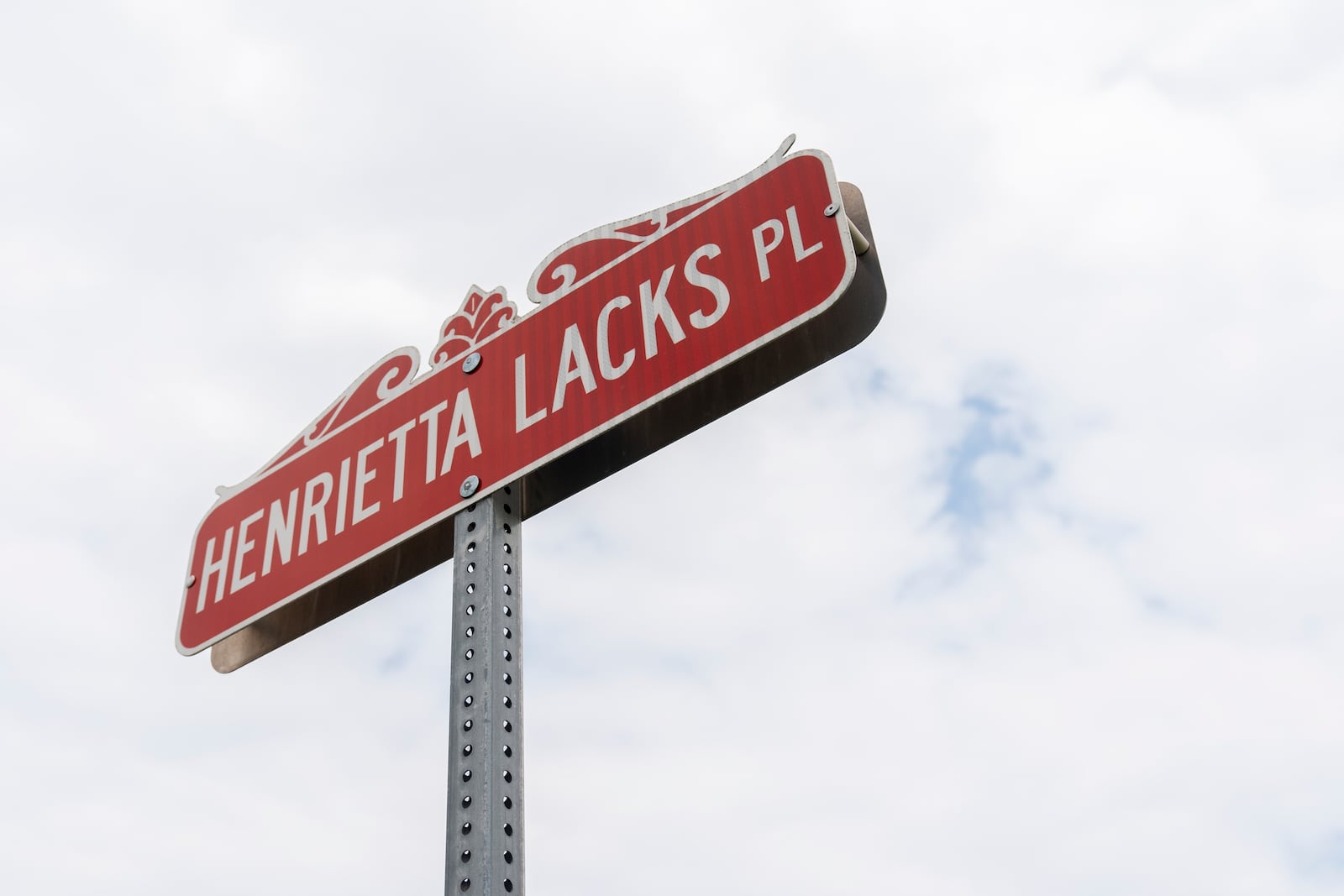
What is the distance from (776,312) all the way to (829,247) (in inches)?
6.5

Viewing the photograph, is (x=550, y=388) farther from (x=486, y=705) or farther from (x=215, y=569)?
(x=215, y=569)

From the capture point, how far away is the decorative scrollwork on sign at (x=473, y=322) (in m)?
2.80

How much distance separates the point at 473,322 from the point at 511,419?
1.31 ft

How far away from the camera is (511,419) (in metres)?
2.56

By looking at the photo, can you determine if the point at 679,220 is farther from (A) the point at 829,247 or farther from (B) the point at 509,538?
(B) the point at 509,538

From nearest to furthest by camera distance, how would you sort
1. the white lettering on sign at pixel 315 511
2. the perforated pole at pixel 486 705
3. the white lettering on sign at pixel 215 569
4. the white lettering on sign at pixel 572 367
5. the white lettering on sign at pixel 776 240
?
1. the perforated pole at pixel 486 705
2. the white lettering on sign at pixel 776 240
3. the white lettering on sign at pixel 572 367
4. the white lettering on sign at pixel 315 511
5. the white lettering on sign at pixel 215 569

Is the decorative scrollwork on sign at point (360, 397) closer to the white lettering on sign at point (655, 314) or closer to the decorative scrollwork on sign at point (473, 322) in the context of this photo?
the decorative scrollwork on sign at point (473, 322)

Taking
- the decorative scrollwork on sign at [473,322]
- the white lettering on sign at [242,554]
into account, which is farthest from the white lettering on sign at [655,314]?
the white lettering on sign at [242,554]

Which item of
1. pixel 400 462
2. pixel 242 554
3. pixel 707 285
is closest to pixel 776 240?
pixel 707 285

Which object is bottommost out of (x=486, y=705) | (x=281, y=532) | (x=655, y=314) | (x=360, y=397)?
(x=486, y=705)

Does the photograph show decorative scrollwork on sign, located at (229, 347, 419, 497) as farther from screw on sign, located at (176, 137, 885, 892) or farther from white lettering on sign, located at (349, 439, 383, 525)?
white lettering on sign, located at (349, 439, 383, 525)

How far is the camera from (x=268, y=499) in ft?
9.59

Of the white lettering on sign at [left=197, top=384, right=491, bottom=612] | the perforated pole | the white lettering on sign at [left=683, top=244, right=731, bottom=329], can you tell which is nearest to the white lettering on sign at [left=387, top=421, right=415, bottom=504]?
the white lettering on sign at [left=197, top=384, right=491, bottom=612]

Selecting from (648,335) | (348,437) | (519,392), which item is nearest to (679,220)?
(648,335)
